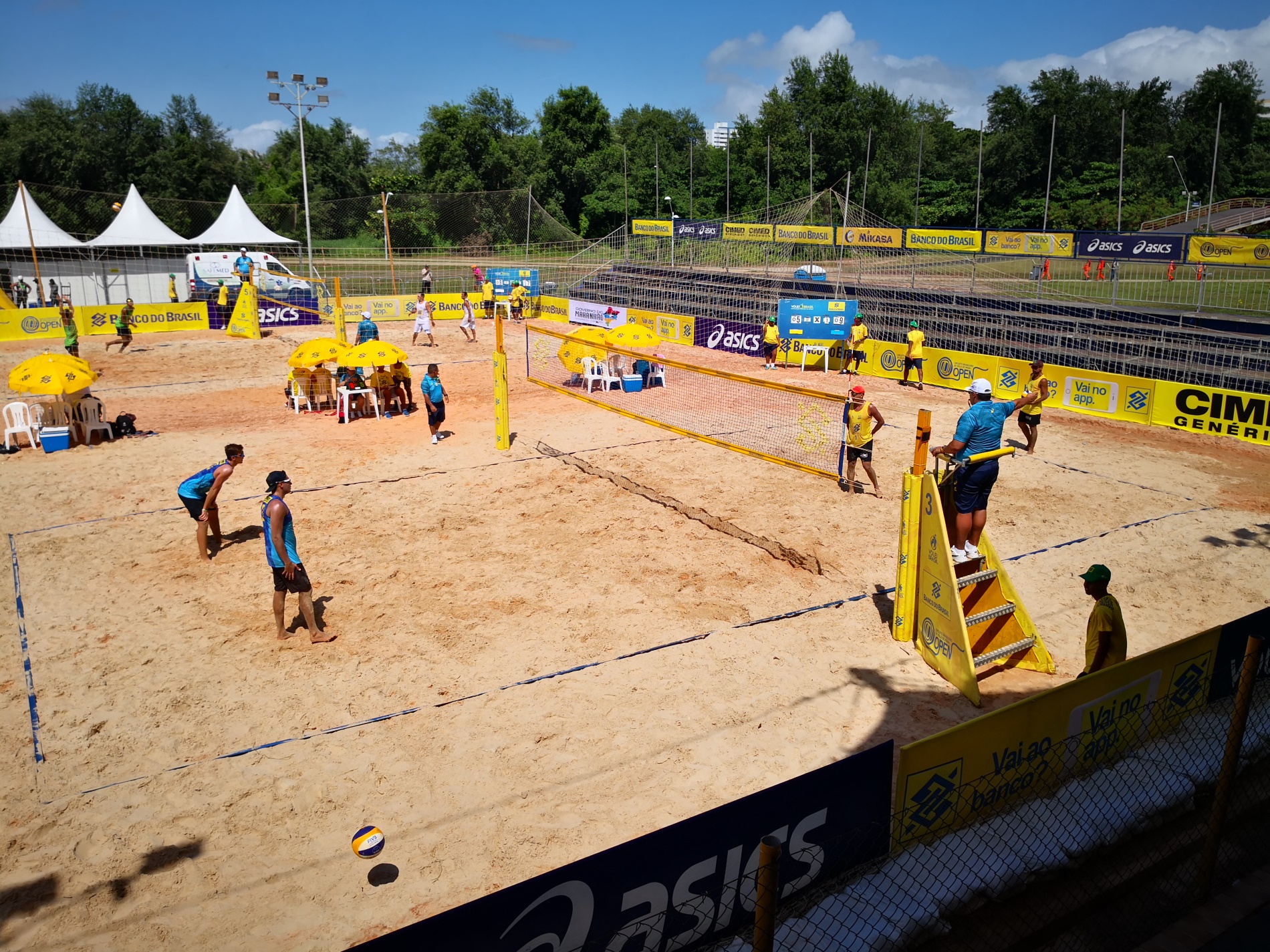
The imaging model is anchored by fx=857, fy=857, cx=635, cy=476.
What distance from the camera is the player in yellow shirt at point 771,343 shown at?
77.5 feet

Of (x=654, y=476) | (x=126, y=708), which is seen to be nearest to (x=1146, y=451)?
(x=654, y=476)

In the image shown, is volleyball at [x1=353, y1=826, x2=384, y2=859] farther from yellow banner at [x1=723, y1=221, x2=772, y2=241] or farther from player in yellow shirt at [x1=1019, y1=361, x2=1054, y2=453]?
yellow banner at [x1=723, y1=221, x2=772, y2=241]

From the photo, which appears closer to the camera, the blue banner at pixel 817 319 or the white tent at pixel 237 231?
the blue banner at pixel 817 319

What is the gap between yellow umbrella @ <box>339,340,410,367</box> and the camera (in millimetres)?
16844

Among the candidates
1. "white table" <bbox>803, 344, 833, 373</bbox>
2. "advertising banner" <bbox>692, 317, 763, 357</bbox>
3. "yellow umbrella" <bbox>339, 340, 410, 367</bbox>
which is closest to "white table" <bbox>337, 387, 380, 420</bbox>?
"yellow umbrella" <bbox>339, 340, 410, 367</bbox>

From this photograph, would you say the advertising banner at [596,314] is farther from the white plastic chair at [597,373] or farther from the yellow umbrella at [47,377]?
the yellow umbrella at [47,377]

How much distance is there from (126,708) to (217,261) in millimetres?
36441

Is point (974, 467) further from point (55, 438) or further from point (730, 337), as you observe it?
point (730, 337)

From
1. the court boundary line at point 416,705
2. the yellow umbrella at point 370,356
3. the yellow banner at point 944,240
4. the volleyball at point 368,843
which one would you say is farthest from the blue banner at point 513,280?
the volleyball at point 368,843

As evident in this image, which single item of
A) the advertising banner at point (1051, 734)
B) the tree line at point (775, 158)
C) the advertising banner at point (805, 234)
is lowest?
the advertising banner at point (1051, 734)

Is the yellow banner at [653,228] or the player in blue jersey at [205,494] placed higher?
the yellow banner at [653,228]

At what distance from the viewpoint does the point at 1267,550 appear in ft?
35.8

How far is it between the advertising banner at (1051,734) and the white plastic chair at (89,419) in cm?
1648

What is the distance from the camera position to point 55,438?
15.8 m
